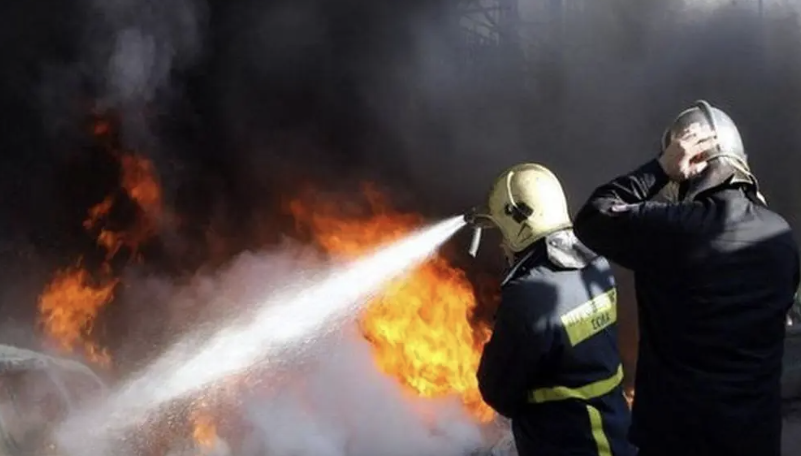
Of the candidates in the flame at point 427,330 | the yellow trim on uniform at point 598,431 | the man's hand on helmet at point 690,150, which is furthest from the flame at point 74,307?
the man's hand on helmet at point 690,150

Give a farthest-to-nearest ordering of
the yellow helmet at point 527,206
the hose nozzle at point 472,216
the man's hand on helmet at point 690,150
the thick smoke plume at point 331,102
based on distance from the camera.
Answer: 1. the thick smoke plume at point 331,102
2. the hose nozzle at point 472,216
3. the yellow helmet at point 527,206
4. the man's hand on helmet at point 690,150

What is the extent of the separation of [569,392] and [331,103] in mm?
6342

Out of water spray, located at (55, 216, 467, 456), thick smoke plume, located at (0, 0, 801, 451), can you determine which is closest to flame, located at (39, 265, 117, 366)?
thick smoke plume, located at (0, 0, 801, 451)

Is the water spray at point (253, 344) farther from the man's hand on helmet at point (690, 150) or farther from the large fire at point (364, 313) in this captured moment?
the man's hand on helmet at point (690, 150)

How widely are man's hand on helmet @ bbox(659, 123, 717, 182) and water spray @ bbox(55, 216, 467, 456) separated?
8.89 ft

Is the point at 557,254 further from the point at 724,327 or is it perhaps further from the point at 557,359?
the point at 724,327

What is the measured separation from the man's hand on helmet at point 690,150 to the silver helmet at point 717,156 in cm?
1

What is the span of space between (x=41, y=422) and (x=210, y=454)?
1.10m

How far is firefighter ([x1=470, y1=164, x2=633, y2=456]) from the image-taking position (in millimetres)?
2307

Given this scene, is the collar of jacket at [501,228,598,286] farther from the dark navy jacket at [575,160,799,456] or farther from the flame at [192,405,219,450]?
the flame at [192,405,219,450]

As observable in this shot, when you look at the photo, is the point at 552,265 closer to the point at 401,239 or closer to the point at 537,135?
the point at 401,239

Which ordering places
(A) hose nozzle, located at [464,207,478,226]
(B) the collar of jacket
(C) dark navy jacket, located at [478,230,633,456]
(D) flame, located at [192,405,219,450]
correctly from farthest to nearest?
1. (D) flame, located at [192,405,219,450]
2. (A) hose nozzle, located at [464,207,478,226]
3. (B) the collar of jacket
4. (C) dark navy jacket, located at [478,230,633,456]

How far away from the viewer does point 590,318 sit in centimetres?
240

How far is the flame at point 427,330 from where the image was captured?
6094 mm
